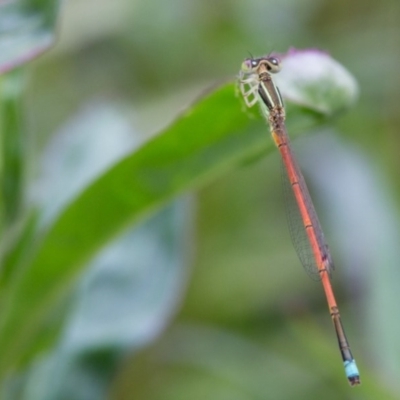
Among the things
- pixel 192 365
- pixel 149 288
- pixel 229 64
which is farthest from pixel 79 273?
pixel 229 64

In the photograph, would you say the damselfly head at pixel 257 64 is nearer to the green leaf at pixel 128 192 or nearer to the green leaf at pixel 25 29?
the green leaf at pixel 128 192

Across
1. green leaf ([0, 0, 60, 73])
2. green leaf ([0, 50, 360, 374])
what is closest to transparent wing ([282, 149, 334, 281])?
green leaf ([0, 50, 360, 374])

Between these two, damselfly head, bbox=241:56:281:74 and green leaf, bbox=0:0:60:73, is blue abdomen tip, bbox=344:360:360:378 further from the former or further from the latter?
green leaf, bbox=0:0:60:73

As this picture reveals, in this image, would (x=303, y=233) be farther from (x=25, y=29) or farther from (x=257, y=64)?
(x=25, y=29)

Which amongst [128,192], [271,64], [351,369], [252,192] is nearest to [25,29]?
[128,192]

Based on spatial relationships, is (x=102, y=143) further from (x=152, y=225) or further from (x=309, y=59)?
(x=309, y=59)

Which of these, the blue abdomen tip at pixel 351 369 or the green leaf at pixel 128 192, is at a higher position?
the green leaf at pixel 128 192

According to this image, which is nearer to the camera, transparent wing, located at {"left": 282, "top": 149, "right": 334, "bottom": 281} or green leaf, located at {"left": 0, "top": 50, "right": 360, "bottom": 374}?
green leaf, located at {"left": 0, "top": 50, "right": 360, "bottom": 374}

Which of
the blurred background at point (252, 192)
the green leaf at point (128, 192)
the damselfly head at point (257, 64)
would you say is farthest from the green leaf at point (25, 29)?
the blurred background at point (252, 192)
